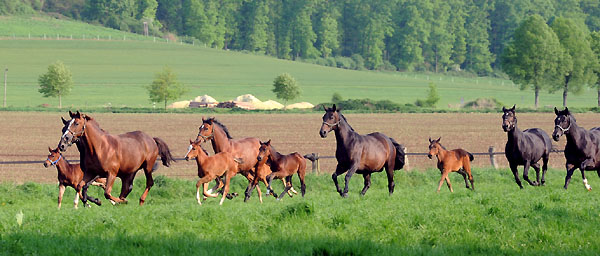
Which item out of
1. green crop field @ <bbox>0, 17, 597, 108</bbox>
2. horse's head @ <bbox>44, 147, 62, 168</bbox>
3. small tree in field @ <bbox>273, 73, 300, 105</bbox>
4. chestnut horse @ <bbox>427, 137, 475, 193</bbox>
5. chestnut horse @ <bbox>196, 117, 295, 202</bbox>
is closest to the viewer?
horse's head @ <bbox>44, 147, 62, 168</bbox>

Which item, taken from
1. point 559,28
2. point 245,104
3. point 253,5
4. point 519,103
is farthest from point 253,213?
point 253,5

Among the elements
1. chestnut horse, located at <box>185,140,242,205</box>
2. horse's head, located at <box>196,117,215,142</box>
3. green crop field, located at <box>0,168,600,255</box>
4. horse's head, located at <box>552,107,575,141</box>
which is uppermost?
horse's head, located at <box>552,107,575,141</box>

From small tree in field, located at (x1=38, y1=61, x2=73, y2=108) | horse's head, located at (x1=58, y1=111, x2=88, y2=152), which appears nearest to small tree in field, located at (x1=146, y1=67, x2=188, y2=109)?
small tree in field, located at (x1=38, y1=61, x2=73, y2=108)

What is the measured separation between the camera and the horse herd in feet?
56.3

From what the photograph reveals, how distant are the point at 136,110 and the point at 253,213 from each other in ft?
208

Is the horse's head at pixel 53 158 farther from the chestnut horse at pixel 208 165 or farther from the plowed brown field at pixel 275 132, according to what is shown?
the plowed brown field at pixel 275 132

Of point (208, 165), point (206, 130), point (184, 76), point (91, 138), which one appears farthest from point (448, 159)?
point (184, 76)

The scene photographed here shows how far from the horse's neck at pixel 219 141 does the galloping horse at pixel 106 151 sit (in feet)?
6.77

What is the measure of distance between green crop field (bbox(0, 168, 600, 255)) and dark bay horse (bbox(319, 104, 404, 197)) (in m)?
2.23

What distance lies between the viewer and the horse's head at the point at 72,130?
16.3m

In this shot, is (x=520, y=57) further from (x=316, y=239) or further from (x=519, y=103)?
(x=316, y=239)

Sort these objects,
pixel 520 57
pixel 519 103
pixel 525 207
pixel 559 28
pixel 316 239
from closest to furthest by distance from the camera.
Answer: pixel 316 239, pixel 525 207, pixel 520 57, pixel 559 28, pixel 519 103

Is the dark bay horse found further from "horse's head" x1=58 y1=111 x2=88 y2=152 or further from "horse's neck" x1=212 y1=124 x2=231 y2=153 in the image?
"horse's head" x1=58 y1=111 x2=88 y2=152

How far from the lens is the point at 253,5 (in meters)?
192
